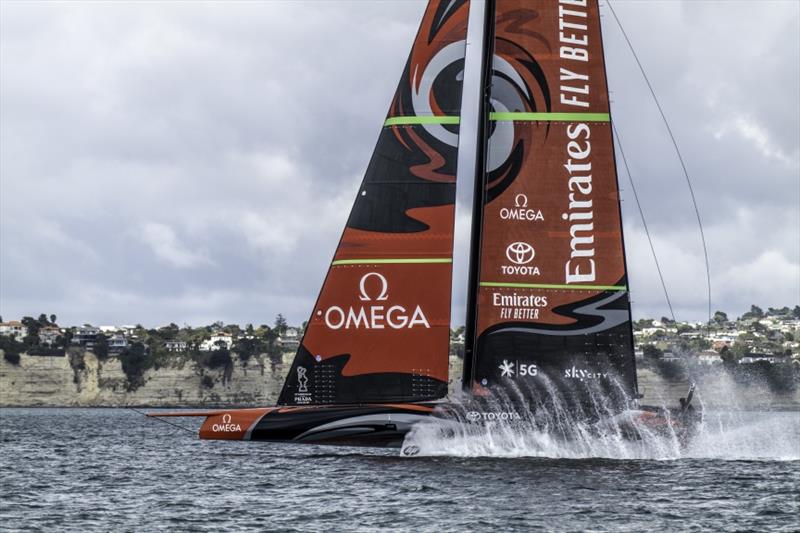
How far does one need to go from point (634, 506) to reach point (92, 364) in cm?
13283

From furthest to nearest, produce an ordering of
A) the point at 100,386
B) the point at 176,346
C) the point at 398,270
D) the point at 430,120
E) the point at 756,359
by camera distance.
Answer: the point at 176,346
the point at 100,386
the point at 756,359
the point at 430,120
the point at 398,270

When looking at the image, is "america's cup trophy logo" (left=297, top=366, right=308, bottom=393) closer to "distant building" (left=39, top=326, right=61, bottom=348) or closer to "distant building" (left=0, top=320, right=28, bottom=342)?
"distant building" (left=39, top=326, right=61, bottom=348)

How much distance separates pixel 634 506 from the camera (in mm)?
22750

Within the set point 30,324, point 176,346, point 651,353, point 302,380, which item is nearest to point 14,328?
point 30,324

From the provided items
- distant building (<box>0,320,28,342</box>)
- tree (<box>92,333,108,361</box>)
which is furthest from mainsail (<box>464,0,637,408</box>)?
distant building (<box>0,320,28,342</box>)

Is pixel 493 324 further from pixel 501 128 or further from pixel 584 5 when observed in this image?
pixel 584 5

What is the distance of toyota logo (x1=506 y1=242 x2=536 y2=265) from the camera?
1128 inches

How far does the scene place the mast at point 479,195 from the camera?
2869 centimetres

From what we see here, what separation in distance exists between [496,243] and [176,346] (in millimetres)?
143734

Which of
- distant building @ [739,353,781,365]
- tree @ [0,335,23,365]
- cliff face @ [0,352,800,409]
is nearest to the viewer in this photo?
distant building @ [739,353,781,365]

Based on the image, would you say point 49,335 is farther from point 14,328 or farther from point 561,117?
point 561,117

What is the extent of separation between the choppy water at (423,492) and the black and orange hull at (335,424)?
799 millimetres

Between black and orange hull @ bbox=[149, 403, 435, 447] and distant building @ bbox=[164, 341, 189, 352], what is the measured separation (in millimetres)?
133150

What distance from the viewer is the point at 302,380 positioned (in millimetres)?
27875
